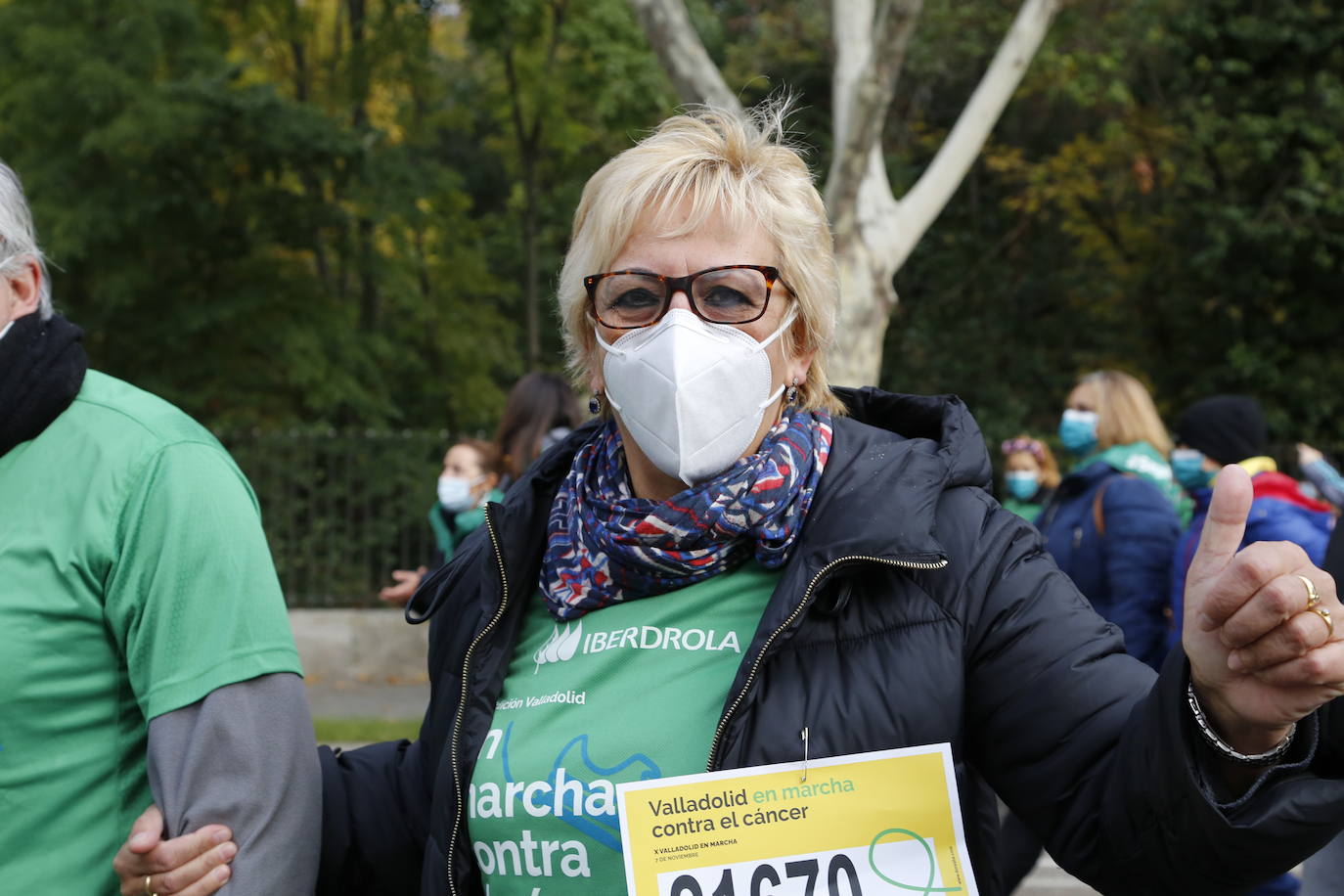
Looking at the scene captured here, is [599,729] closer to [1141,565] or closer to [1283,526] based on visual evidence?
[1283,526]

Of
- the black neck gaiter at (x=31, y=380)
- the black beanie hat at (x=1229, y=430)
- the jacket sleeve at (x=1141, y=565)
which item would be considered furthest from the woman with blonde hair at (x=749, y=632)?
the black beanie hat at (x=1229, y=430)

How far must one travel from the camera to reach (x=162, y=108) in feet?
46.2

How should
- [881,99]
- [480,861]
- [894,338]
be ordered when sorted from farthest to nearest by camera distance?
1. [894,338]
2. [881,99]
3. [480,861]

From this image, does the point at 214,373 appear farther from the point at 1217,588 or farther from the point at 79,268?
the point at 1217,588

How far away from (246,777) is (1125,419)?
4.39m

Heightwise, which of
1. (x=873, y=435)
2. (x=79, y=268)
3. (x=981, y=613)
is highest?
(x=873, y=435)

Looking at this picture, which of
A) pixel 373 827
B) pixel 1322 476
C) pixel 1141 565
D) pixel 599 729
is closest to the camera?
pixel 599 729

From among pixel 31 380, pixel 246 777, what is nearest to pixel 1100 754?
pixel 246 777

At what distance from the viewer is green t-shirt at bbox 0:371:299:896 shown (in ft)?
6.70

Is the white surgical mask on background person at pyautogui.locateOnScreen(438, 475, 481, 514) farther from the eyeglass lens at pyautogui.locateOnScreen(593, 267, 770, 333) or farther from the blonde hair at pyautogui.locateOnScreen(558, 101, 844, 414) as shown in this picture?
the eyeglass lens at pyautogui.locateOnScreen(593, 267, 770, 333)

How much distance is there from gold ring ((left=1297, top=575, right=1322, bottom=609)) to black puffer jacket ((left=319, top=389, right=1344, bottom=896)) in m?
0.20

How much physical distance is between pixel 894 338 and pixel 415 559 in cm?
1034

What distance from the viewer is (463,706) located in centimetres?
212

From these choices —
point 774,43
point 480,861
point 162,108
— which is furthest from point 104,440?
point 774,43
